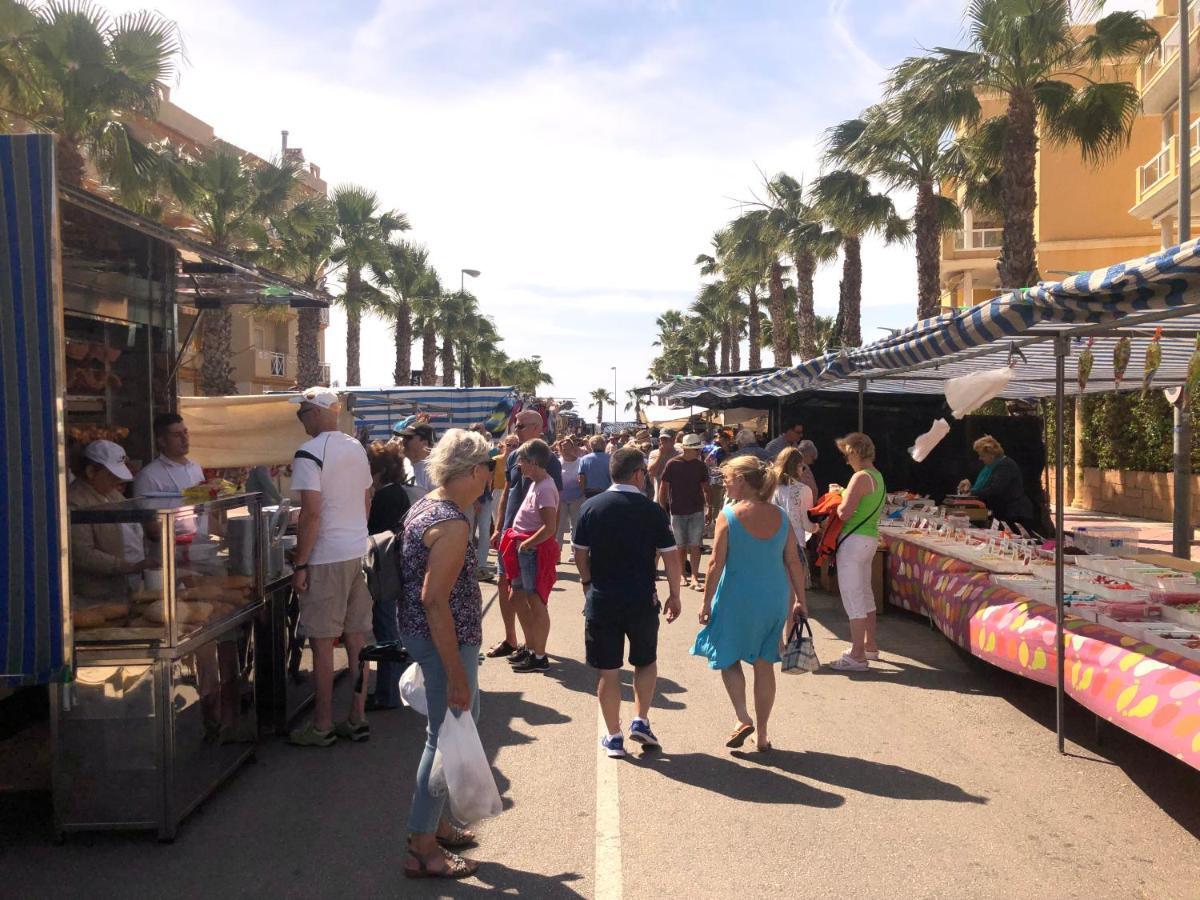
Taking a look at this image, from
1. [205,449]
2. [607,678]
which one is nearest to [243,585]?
[607,678]

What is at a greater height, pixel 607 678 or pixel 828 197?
pixel 828 197

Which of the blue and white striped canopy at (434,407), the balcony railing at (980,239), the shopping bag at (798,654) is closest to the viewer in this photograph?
the shopping bag at (798,654)

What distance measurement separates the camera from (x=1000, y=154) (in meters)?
18.7

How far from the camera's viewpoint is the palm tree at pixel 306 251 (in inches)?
1021

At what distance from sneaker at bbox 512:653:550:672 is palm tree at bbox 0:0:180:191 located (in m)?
11.6

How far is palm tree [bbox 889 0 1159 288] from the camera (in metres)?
16.3

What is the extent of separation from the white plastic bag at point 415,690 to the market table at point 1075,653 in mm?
3199

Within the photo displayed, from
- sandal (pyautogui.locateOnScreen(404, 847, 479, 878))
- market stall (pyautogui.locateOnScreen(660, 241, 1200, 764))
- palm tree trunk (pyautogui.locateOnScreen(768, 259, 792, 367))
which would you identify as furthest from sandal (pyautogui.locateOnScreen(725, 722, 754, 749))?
palm tree trunk (pyautogui.locateOnScreen(768, 259, 792, 367))

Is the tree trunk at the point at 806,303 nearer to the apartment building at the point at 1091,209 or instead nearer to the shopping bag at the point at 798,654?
the apartment building at the point at 1091,209

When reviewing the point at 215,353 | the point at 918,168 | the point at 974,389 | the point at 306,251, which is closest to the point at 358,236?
the point at 306,251

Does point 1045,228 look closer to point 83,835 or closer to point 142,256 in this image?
point 142,256

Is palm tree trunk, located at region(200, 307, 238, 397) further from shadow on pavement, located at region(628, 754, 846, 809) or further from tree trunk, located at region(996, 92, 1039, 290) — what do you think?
shadow on pavement, located at region(628, 754, 846, 809)

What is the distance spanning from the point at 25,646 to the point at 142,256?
3.87 m

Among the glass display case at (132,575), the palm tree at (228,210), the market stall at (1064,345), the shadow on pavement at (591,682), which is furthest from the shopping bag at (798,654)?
the palm tree at (228,210)
